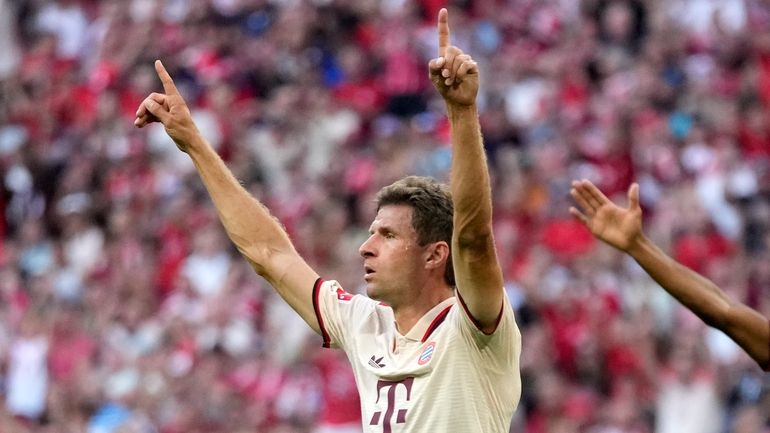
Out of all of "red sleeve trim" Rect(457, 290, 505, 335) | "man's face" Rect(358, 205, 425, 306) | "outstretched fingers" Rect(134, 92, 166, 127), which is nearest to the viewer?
"red sleeve trim" Rect(457, 290, 505, 335)

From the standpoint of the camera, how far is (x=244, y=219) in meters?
6.39

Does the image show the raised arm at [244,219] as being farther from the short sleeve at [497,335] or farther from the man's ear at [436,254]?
the short sleeve at [497,335]

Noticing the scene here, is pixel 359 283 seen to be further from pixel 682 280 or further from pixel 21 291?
pixel 682 280

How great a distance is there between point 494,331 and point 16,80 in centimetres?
1142

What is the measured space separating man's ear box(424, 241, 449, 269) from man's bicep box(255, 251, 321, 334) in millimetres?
527

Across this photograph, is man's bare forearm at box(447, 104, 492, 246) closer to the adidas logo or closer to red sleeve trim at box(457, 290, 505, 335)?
red sleeve trim at box(457, 290, 505, 335)

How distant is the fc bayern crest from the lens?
5723mm

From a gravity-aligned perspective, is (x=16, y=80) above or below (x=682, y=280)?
above

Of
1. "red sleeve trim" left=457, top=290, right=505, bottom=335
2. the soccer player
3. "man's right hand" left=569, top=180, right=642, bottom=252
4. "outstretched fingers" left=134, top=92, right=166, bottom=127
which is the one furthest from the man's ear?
Answer: "outstretched fingers" left=134, top=92, right=166, bottom=127

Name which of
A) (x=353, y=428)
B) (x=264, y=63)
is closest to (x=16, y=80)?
(x=264, y=63)

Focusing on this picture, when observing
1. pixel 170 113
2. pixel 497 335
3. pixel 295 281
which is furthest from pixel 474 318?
pixel 170 113

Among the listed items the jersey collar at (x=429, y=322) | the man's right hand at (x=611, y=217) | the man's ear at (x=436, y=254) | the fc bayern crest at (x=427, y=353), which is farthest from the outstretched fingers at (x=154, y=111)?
the man's right hand at (x=611, y=217)

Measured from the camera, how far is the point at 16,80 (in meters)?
16.2

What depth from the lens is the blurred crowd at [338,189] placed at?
38.6 feet
